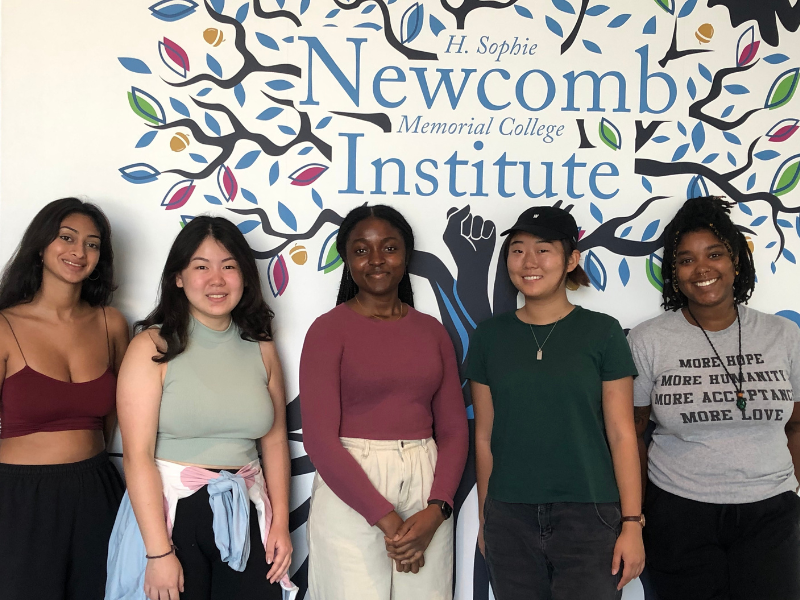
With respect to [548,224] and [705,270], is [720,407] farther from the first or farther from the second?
[548,224]

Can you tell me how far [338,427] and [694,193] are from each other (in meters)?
1.76

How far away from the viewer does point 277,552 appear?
2.04m

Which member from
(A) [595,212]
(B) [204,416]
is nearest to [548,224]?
(A) [595,212]

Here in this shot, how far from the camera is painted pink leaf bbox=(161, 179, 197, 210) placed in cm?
251

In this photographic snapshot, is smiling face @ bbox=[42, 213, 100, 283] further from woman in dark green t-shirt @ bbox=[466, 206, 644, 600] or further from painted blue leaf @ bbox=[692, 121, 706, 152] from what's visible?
painted blue leaf @ bbox=[692, 121, 706, 152]

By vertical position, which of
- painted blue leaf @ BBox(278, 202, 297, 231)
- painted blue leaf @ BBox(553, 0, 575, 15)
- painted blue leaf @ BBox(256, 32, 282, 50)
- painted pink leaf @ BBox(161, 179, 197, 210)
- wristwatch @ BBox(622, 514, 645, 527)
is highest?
painted blue leaf @ BBox(553, 0, 575, 15)

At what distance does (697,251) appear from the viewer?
2268 millimetres

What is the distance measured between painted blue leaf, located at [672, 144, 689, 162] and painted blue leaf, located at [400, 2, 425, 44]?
1180mm

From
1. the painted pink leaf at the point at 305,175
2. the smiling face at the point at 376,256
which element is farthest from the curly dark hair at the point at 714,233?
the painted pink leaf at the point at 305,175

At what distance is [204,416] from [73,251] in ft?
2.59

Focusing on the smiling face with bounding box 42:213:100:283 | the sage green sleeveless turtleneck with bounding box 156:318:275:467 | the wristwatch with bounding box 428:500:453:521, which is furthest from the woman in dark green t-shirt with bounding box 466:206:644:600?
the smiling face with bounding box 42:213:100:283

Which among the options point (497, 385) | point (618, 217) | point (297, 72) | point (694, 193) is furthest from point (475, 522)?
point (297, 72)

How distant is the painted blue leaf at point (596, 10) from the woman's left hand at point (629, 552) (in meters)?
1.98

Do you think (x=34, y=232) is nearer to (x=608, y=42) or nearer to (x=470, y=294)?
(x=470, y=294)
